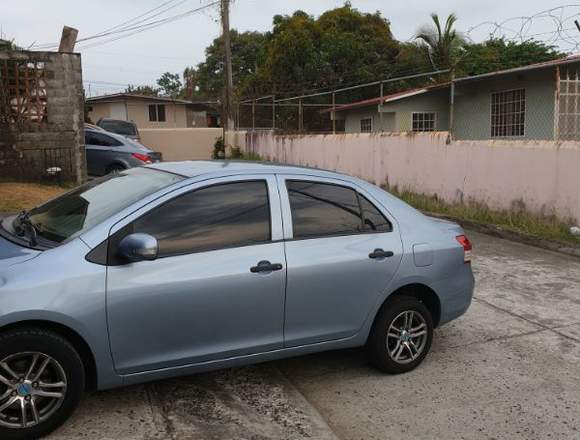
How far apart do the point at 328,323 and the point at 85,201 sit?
1836 millimetres

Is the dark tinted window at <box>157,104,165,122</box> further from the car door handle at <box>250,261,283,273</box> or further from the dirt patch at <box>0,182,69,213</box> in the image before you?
the car door handle at <box>250,261,283,273</box>

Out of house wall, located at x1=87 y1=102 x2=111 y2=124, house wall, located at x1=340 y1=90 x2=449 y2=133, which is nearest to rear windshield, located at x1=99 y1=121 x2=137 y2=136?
house wall, located at x1=340 y1=90 x2=449 y2=133

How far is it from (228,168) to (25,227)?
137 cm

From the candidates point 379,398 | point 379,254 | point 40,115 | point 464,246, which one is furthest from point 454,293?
point 40,115

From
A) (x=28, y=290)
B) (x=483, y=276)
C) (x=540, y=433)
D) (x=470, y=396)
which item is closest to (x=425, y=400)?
(x=470, y=396)

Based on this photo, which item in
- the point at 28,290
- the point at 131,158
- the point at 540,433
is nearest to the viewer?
the point at 28,290

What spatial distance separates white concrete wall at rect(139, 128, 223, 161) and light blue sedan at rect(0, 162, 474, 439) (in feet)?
90.2

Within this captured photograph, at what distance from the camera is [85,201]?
418 centimetres

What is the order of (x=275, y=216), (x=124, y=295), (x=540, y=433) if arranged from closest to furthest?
1. (x=124, y=295)
2. (x=540, y=433)
3. (x=275, y=216)

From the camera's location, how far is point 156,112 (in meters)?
42.2

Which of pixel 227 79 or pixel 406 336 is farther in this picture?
pixel 227 79

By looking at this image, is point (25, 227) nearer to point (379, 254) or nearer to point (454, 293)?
point (379, 254)

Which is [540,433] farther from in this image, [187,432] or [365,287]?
[187,432]

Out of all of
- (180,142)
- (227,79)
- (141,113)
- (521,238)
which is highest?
(227,79)
